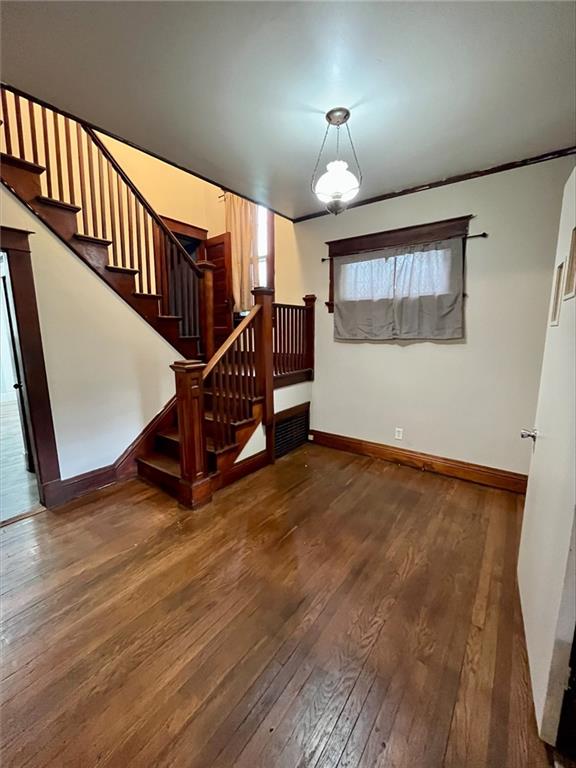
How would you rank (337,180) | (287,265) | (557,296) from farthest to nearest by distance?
(287,265) → (337,180) → (557,296)

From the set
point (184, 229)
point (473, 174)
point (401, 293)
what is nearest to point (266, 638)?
point (401, 293)

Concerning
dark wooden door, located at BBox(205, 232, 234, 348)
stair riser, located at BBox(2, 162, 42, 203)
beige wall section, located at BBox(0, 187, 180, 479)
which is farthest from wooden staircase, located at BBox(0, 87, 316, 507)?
dark wooden door, located at BBox(205, 232, 234, 348)

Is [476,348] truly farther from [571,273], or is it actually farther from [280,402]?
[280,402]

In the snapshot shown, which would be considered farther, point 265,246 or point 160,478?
point 265,246

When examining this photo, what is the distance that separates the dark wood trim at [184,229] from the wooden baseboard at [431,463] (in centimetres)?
356

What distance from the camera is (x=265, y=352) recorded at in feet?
10.4

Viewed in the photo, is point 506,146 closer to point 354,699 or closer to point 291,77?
point 291,77

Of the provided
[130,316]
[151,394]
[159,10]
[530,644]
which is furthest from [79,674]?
[159,10]

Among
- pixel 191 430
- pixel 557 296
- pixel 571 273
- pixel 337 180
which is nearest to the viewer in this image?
pixel 571 273

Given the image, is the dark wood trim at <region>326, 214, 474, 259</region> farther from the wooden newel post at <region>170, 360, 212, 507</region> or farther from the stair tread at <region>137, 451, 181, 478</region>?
the stair tread at <region>137, 451, 181, 478</region>

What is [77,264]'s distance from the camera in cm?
262

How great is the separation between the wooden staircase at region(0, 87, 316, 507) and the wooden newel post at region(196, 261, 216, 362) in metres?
0.01

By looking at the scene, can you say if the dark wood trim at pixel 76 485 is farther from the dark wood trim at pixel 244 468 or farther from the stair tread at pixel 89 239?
the stair tread at pixel 89 239

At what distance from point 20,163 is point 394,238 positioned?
10.0ft
